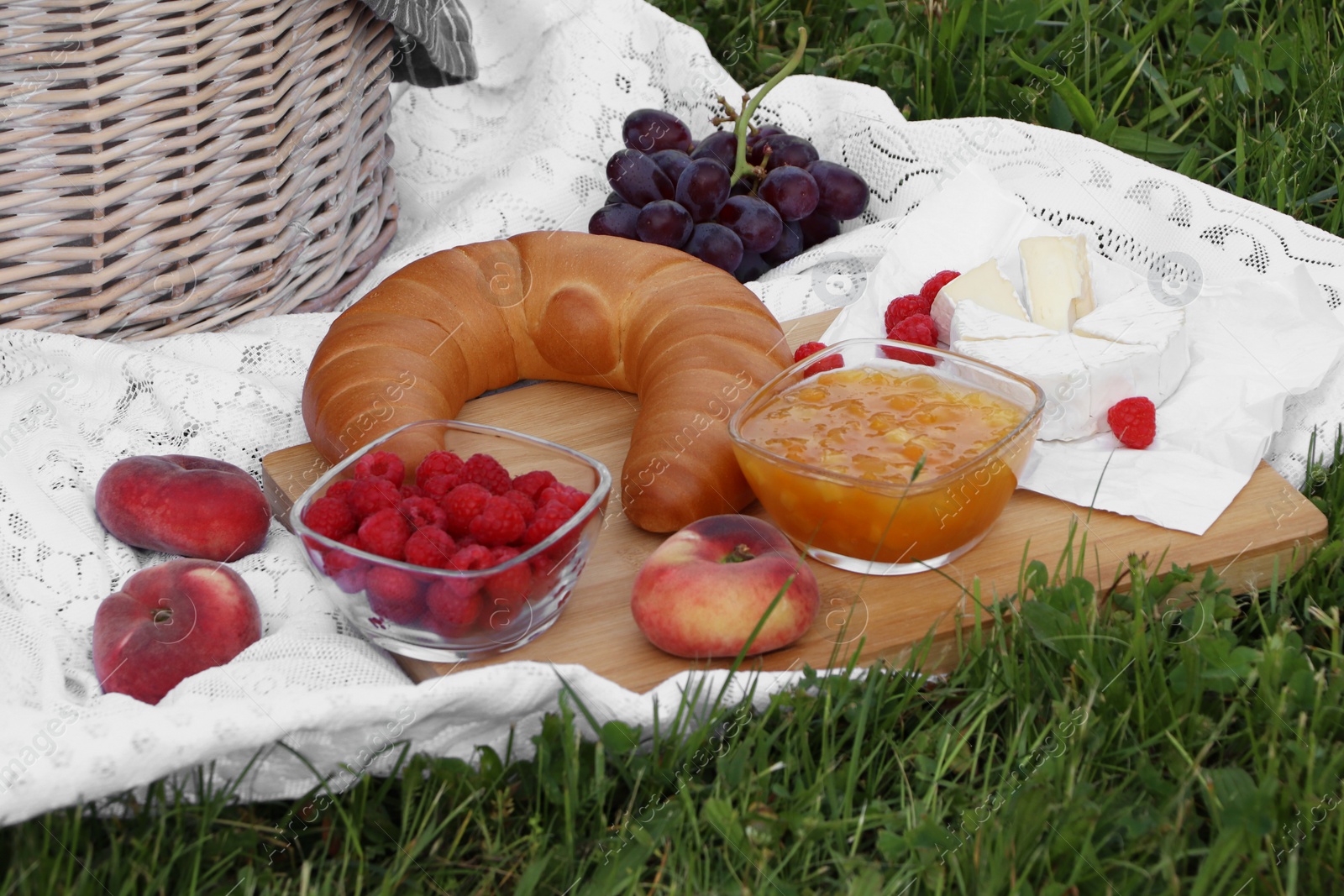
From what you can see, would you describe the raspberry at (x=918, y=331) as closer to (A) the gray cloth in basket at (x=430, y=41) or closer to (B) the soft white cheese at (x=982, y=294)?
(B) the soft white cheese at (x=982, y=294)

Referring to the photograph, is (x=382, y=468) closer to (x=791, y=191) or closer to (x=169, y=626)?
(x=169, y=626)

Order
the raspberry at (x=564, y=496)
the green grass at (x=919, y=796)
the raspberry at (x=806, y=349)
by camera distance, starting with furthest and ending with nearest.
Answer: the raspberry at (x=806, y=349), the raspberry at (x=564, y=496), the green grass at (x=919, y=796)

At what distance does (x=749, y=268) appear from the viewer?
2328 mm

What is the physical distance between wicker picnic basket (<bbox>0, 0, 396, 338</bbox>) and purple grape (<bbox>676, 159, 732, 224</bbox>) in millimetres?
595

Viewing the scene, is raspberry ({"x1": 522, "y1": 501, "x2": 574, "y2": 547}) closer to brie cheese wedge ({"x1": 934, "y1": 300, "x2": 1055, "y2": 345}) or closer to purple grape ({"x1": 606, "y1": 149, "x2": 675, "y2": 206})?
brie cheese wedge ({"x1": 934, "y1": 300, "x2": 1055, "y2": 345})

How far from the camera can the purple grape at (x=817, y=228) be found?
7.78 feet

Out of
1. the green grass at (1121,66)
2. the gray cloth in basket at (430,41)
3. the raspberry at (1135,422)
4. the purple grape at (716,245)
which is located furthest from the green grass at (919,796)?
the gray cloth in basket at (430,41)

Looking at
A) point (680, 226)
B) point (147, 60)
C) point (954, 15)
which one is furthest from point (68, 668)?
point (954, 15)

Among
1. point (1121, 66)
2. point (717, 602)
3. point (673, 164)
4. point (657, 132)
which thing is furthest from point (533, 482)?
point (1121, 66)

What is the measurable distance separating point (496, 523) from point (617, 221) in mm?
966

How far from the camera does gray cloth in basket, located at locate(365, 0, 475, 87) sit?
7.32ft

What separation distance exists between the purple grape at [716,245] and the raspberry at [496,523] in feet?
3.02

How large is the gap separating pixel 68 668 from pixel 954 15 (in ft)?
7.63

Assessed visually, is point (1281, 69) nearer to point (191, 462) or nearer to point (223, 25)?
point (223, 25)
